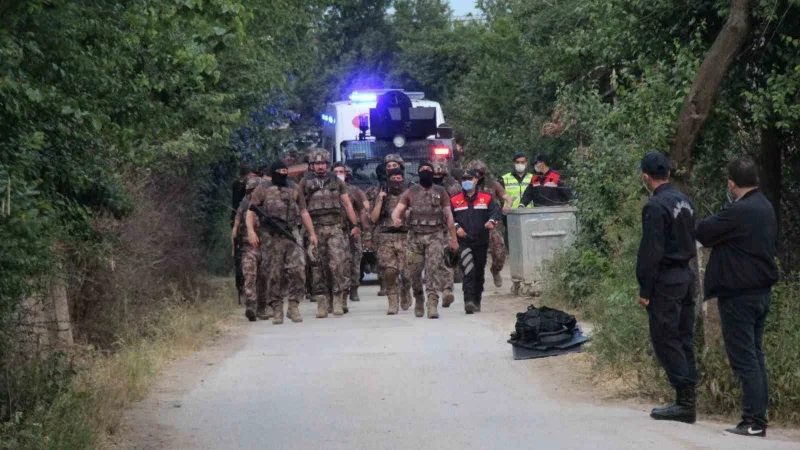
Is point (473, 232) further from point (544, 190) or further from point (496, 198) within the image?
point (544, 190)

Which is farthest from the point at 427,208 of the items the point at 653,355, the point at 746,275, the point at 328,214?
the point at 746,275

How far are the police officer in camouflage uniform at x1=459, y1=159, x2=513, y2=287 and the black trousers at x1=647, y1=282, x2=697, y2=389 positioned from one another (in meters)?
8.39

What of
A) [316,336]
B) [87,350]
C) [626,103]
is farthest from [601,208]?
[87,350]

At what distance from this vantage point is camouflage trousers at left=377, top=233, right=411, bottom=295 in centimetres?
1744

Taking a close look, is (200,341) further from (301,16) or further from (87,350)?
(301,16)

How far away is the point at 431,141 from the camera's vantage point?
74.0ft

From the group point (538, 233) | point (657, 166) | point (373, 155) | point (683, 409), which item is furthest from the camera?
point (373, 155)

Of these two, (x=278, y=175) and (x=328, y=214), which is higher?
(x=278, y=175)

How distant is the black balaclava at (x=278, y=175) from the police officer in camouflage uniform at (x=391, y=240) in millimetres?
1365

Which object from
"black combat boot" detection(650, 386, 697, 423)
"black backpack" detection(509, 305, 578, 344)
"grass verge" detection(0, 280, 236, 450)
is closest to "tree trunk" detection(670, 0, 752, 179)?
"black backpack" detection(509, 305, 578, 344)

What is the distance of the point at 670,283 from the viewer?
9.11 meters

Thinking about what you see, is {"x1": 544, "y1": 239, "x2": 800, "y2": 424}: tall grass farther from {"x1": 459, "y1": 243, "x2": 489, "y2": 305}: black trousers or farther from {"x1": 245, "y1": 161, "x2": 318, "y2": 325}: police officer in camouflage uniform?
{"x1": 245, "y1": 161, "x2": 318, "y2": 325}: police officer in camouflage uniform

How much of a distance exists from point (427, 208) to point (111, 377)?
6175 mm

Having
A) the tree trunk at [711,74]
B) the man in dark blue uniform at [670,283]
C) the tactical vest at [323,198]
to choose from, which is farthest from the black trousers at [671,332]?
the tactical vest at [323,198]
